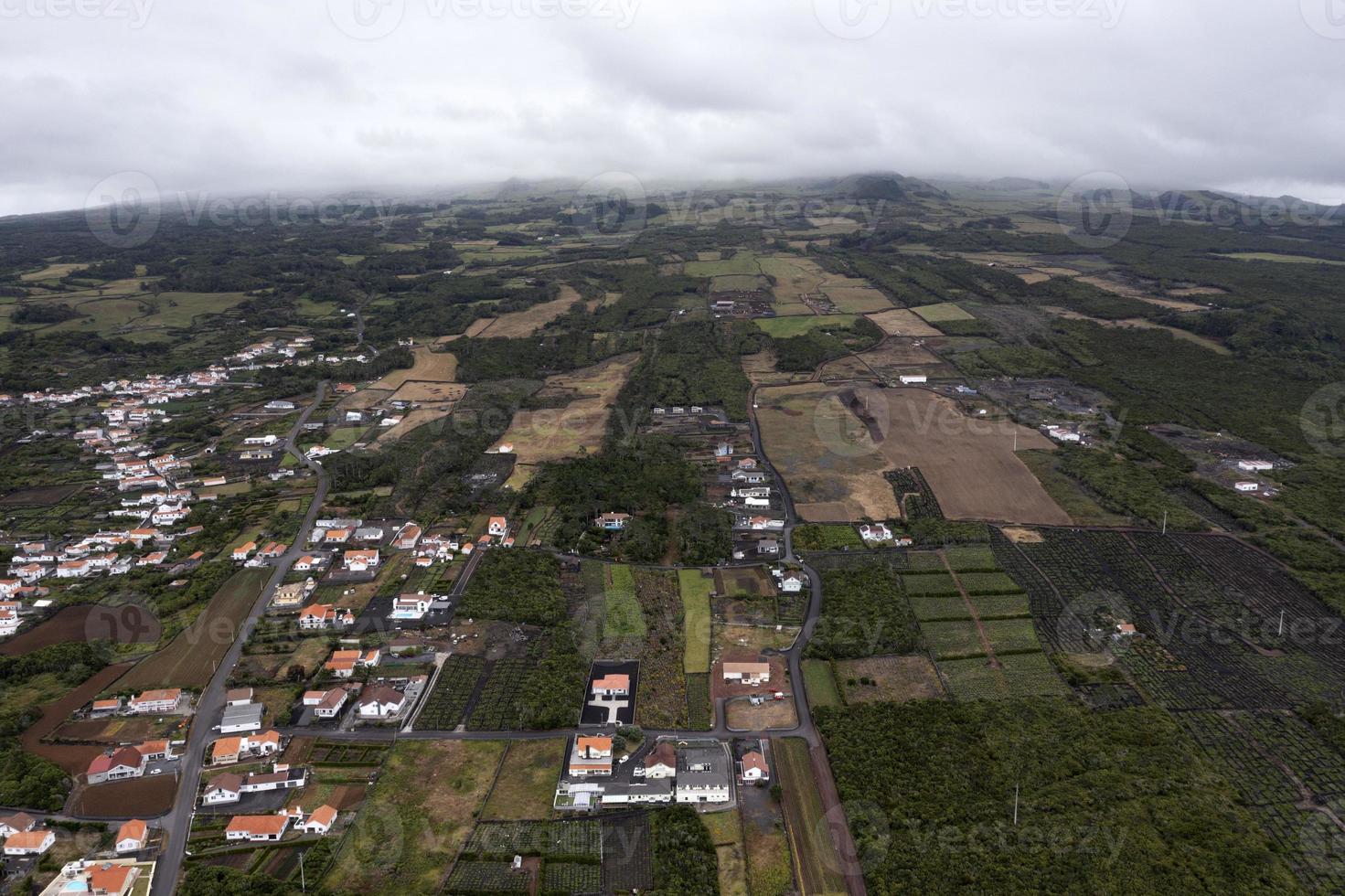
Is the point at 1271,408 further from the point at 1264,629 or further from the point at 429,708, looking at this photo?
the point at 429,708

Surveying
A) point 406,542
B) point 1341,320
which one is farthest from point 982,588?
point 1341,320

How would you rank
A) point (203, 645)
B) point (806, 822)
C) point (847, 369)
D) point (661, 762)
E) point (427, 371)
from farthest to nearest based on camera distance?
1. point (427, 371)
2. point (847, 369)
3. point (203, 645)
4. point (661, 762)
5. point (806, 822)

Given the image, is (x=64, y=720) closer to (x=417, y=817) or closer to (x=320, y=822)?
(x=320, y=822)

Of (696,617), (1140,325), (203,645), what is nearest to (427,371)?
(203,645)

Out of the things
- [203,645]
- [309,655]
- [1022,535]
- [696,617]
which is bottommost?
[309,655]

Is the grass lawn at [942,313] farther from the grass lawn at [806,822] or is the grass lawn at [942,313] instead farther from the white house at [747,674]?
the grass lawn at [806,822]

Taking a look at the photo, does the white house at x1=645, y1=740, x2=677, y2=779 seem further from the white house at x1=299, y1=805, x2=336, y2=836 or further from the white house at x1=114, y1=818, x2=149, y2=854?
the white house at x1=114, y1=818, x2=149, y2=854
